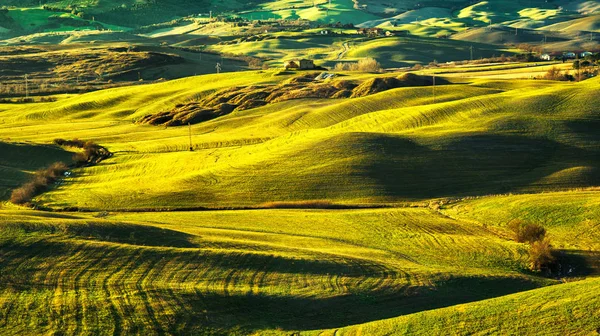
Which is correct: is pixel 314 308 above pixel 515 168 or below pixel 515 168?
above

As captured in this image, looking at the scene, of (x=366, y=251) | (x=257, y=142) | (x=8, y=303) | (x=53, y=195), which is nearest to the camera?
(x=8, y=303)

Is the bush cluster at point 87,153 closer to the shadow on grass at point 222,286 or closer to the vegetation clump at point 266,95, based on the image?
the vegetation clump at point 266,95

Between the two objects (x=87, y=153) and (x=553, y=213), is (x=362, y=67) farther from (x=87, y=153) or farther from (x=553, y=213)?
(x=553, y=213)

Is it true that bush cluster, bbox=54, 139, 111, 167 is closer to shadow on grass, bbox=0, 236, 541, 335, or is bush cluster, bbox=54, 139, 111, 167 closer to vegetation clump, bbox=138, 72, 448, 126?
vegetation clump, bbox=138, 72, 448, 126

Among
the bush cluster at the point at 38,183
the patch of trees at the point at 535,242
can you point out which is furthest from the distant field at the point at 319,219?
the bush cluster at the point at 38,183

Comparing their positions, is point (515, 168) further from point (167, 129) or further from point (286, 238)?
point (167, 129)

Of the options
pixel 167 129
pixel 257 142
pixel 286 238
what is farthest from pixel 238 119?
pixel 286 238

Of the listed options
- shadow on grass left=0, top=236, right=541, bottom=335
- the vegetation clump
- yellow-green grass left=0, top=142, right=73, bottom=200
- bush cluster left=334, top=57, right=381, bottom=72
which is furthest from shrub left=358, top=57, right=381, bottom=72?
shadow on grass left=0, top=236, right=541, bottom=335
